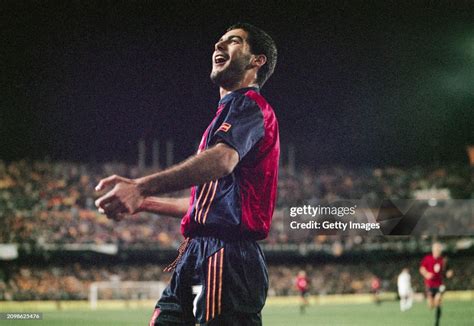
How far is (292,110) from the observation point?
9492 millimetres

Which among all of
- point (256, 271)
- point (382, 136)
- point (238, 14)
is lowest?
point (256, 271)

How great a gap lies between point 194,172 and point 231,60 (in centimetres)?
71

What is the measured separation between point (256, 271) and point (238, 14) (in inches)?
184

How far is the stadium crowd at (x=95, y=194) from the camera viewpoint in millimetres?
16969

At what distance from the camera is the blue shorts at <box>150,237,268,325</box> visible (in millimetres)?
2098

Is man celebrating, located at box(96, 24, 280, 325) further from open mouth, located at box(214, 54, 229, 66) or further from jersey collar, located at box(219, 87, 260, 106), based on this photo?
open mouth, located at box(214, 54, 229, 66)

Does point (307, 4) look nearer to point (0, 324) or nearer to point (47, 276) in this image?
point (0, 324)

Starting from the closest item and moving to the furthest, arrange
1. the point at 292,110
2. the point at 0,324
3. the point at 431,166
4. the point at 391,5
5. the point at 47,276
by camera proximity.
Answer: the point at 391,5
the point at 292,110
the point at 0,324
the point at 431,166
the point at 47,276

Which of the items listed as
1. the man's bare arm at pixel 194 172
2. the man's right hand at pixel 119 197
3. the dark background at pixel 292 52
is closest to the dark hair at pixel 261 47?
the man's bare arm at pixel 194 172

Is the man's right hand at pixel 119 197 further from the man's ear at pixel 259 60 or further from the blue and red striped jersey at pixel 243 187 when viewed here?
the man's ear at pixel 259 60

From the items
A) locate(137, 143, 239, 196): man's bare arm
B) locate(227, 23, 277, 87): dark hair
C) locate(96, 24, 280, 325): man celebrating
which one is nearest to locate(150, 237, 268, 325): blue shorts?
locate(96, 24, 280, 325): man celebrating

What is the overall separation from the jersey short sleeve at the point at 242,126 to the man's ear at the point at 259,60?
0.35 m

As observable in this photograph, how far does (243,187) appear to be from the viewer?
2.16m

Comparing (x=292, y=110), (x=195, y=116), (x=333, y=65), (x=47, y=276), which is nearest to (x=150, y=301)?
(x=47, y=276)
